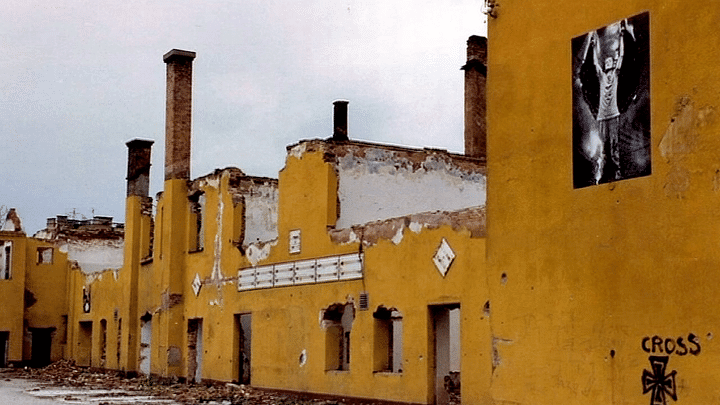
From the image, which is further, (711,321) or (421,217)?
(421,217)

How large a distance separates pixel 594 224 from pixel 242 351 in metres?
14.7

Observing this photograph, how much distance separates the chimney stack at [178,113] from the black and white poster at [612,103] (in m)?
18.1

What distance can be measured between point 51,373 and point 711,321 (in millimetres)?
28096

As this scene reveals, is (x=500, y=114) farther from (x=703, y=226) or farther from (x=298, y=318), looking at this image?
(x=298, y=318)

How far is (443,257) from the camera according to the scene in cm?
1625

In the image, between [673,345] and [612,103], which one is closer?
[673,345]

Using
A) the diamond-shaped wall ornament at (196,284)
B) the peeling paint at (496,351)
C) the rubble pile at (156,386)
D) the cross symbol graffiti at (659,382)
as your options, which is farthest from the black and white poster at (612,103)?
the diamond-shaped wall ornament at (196,284)

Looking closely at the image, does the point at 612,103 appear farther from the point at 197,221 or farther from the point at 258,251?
the point at 197,221

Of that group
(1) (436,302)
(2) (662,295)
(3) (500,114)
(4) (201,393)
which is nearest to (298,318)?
(4) (201,393)

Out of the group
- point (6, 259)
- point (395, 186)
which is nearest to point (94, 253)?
point (6, 259)

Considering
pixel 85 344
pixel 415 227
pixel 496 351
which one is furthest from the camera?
pixel 85 344

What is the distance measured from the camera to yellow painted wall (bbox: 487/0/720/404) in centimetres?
934

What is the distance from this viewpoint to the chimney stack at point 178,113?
27.5 meters

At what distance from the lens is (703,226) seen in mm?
9273
